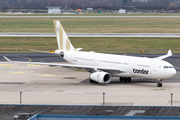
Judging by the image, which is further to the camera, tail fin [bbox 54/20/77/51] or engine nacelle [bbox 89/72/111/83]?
tail fin [bbox 54/20/77/51]

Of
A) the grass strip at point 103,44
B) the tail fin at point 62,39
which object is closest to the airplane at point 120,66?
the tail fin at point 62,39

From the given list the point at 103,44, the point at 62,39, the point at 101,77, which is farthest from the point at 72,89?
the point at 103,44

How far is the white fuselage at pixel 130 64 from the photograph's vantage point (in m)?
51.5

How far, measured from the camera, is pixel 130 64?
5425cm

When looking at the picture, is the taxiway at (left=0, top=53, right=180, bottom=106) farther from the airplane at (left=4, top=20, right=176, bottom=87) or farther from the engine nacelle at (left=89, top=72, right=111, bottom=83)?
the airplane at (left=4, top=20, right=176, bottom=87)

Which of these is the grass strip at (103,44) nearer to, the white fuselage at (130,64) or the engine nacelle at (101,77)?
the white fuselage at (130,64)

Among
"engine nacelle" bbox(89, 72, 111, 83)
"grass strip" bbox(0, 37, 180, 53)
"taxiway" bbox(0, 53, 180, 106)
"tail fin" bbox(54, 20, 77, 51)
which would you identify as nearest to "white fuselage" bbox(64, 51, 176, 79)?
"engine nacelle" bbox(89, 72, 111, 83)

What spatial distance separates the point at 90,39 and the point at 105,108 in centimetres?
7967

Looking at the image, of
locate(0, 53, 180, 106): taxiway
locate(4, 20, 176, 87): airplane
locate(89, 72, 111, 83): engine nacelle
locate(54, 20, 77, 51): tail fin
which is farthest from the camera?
locate(54, 20, 77, 51): tail fin

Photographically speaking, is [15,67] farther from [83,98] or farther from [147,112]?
[147,112]

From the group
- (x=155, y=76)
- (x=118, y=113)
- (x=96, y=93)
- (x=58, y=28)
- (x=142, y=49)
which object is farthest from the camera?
(x=142, y=49)

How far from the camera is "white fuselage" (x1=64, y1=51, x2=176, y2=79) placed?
51531 mm

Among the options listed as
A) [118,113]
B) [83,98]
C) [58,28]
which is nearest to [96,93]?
[83,98]

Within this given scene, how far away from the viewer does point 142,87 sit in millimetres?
52906
